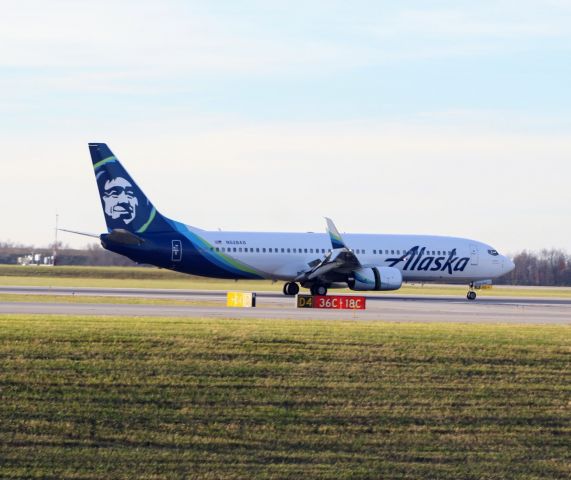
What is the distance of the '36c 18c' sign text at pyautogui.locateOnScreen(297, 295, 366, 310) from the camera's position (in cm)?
3947

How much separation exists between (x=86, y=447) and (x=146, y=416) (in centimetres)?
170

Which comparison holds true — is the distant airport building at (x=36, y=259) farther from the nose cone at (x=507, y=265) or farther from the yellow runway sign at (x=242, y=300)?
the yellow runway sign at (x=242, y=300)

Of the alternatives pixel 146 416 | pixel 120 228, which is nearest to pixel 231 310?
pixel 120 228

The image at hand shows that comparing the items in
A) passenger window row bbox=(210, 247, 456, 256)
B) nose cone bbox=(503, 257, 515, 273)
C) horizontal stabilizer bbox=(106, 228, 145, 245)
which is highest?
horizontal stabilizer bbox=(106, 228, 145, 245)

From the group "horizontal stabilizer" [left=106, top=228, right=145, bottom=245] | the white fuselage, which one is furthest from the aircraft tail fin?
the white fuselage

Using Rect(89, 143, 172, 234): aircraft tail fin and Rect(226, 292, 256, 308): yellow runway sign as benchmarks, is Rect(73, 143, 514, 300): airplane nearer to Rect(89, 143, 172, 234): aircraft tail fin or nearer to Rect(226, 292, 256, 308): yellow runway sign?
Rect(89, 143, 172, 234): aircraft tail fin

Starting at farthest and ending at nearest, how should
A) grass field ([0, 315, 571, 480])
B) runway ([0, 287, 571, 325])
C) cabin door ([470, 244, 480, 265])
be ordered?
cabin door ([470, 244, 480, 265]), runway ([0, 287, 571, 325]), grass field ([0, 315, 571, 480])

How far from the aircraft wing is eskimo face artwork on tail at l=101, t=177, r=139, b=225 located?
870 cm

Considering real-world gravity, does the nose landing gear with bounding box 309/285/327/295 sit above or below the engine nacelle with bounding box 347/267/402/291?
below

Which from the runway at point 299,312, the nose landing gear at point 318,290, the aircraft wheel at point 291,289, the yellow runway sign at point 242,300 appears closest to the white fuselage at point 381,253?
the aircraft wheel at point 291,289

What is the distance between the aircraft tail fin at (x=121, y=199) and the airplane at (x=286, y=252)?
0.14ft

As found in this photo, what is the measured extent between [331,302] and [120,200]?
12583mm

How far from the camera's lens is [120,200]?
4766 cm

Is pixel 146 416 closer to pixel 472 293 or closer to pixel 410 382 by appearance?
pixel 410 382
